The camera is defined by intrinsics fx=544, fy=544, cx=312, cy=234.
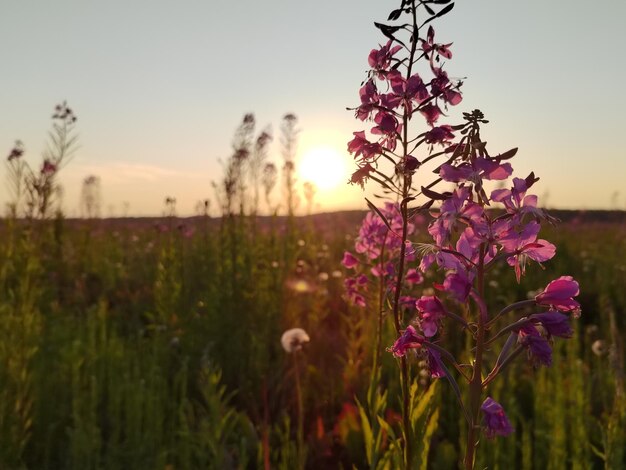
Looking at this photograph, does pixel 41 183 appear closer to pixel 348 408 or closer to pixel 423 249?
pixel 348 408

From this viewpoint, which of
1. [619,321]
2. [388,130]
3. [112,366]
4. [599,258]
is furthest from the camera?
[599,258]

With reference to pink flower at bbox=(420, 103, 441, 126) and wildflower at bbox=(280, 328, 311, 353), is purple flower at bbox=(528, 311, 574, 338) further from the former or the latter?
wildflower at bbox=(280, 328, 311, 353)

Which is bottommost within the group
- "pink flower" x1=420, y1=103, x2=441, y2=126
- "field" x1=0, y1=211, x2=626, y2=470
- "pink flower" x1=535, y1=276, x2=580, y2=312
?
"field" x1=0, y1=211, x2=626, y2=470

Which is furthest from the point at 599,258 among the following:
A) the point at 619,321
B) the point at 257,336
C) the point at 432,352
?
the point at 432,352

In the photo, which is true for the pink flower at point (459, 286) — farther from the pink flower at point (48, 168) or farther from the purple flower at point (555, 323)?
the pink flower at point (48, 168)

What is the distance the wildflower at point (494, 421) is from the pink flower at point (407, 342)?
211 millimetres

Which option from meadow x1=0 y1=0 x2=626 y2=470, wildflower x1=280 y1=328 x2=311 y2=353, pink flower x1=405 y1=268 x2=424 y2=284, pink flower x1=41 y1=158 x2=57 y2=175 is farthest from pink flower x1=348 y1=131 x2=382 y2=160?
pink flower x1=41 y1=158 x2=57 y2=175

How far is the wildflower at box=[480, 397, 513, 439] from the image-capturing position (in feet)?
4.05

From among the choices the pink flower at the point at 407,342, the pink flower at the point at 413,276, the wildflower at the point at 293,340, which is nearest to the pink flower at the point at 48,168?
the wildflower at the point at 293,340

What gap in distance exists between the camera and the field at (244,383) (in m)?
2.74

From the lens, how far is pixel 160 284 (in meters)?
4.90

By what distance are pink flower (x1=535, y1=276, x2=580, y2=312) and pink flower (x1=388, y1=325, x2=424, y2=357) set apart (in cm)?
30

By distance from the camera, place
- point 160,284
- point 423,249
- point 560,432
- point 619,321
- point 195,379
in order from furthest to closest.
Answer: point 619,321
point 160,284
point 195,379
point 560,432
point 423,249

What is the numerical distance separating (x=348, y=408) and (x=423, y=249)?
2166 mm
